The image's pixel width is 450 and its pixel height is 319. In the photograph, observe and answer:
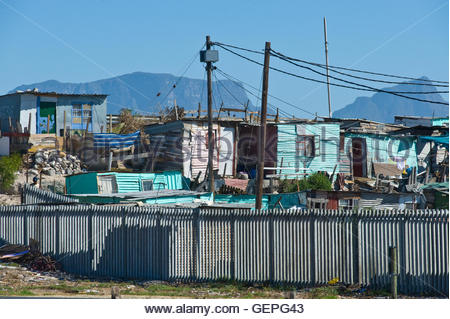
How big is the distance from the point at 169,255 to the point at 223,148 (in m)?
20.6

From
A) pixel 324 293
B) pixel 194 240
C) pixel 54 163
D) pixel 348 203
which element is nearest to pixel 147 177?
pixel 54 163

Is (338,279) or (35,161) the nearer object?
(338,279)

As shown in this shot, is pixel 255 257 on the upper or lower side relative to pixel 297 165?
lower

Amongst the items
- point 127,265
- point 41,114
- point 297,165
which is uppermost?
point 41,114

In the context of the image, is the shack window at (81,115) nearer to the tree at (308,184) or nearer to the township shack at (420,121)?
the tree at (308,184)

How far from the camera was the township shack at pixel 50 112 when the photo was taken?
3719 centimetres

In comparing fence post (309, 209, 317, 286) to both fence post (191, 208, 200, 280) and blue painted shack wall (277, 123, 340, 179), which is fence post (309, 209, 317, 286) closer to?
fence post (191, 208, 200, 280)

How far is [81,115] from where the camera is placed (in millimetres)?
39156

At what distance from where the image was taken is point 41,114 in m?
37.8

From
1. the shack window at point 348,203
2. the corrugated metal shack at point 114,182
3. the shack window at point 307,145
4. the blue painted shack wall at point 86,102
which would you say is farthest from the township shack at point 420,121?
the corrugated metal shack at point 114,182

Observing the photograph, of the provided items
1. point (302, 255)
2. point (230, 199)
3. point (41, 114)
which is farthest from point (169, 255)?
point (41, 114)

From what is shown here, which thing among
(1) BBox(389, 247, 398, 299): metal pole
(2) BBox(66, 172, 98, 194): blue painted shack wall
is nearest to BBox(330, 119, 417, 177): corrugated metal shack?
(2) BBox(66, 172, 98, 194): blue painted shack wall

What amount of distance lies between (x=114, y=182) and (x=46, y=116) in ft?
35.8

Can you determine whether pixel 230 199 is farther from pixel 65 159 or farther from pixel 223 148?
pixel 65 159
